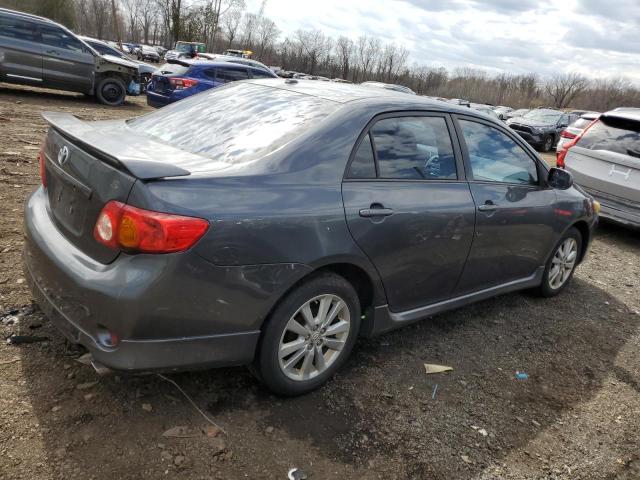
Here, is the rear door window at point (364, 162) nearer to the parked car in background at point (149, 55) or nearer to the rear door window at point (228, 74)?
the rear door window at point (228, 74)

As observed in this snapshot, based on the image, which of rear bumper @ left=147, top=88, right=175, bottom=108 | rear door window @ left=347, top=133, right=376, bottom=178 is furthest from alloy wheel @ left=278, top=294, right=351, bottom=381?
rear bumper @ left=147, top=88, right=175, bottom=108

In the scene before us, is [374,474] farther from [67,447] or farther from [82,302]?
[82,302]

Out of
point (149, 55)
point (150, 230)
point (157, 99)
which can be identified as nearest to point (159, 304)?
point (150, 230)

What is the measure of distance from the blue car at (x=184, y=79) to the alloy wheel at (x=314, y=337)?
11.1 meters

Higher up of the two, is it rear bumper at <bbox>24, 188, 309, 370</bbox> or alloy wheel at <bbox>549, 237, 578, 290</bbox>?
rear bumper at <bbox>24, 188, 309, 370</bbox>

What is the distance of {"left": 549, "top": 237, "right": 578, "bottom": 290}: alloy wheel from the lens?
4660 mm

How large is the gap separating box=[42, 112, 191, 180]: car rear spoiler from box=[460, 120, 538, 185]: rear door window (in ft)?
6.79

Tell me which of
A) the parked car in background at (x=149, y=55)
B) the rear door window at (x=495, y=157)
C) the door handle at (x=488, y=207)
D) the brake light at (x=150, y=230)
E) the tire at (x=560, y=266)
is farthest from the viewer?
the parked car in background at (x=149, y=55)

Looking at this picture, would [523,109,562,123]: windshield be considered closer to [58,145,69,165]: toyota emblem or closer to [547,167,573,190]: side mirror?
[547,167,573,190]: side mirror

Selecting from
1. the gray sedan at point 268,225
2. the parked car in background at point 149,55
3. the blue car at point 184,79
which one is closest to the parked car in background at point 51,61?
the blue car at point 184,79

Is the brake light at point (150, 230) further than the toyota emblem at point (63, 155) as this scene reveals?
No

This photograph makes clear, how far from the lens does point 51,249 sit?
2527 millimetres

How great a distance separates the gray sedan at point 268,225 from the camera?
221cm

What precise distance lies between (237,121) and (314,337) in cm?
132
